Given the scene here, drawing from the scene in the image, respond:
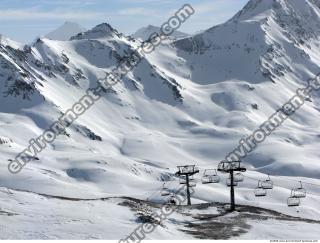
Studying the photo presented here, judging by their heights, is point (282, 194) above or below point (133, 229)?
above

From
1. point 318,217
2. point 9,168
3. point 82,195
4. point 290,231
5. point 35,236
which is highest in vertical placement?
point 9,168

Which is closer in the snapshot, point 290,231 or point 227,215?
point 290,231

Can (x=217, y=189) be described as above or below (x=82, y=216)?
above

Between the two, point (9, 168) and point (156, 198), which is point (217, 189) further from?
point (9, 168)

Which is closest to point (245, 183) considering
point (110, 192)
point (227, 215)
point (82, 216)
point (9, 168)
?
point (110, 192)

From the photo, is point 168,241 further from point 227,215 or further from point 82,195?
point 82,195

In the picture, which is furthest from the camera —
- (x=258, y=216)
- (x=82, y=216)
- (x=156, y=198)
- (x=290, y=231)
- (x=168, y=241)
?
(x=156, y=198)

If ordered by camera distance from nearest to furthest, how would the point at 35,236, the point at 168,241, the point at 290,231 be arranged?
the point at 35,236
the point at 168,241
the point at 290,231

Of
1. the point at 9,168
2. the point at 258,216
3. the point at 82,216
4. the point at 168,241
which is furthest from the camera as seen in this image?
the point at 9,168

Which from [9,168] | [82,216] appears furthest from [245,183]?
[82,216]
